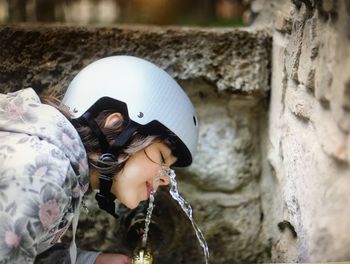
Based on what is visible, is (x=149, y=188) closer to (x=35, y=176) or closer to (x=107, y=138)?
(x=107, y=138)

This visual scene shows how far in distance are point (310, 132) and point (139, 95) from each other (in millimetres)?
346

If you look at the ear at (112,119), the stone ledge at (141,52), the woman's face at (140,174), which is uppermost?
the stone ledge at (141,52)

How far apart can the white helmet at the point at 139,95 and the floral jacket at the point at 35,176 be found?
114 millimetres

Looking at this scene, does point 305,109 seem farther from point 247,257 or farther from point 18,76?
point 18,76

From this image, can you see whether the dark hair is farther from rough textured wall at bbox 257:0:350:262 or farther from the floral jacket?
rough textured wall at bbox 257:0:350:262

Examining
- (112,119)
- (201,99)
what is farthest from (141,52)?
(112,119)

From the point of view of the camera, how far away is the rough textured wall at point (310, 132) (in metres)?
0.80

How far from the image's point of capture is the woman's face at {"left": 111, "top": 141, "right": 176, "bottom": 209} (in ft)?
3.64

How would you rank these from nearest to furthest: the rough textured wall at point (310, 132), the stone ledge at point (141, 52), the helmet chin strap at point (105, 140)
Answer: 1. the rough textured wall at point (310, 132)
2. the helmet chin strap at point (105, 140)
3. the stone ledge at point (141, 52)

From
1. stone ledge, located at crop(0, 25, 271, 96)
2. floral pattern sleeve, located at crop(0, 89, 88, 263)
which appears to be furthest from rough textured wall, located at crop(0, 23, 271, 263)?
floral pattern sleeve, located at crop(0, 89, 88, 263)

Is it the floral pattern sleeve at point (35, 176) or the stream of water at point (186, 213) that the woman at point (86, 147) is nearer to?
the floral pattern sleeve at point (35, 176)

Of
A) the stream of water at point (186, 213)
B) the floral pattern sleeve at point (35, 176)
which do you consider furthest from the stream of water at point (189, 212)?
the floral pattern sleeve at point (35, 176)

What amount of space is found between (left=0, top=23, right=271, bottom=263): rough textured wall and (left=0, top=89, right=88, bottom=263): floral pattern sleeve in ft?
1.08

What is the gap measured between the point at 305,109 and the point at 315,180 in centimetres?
16
